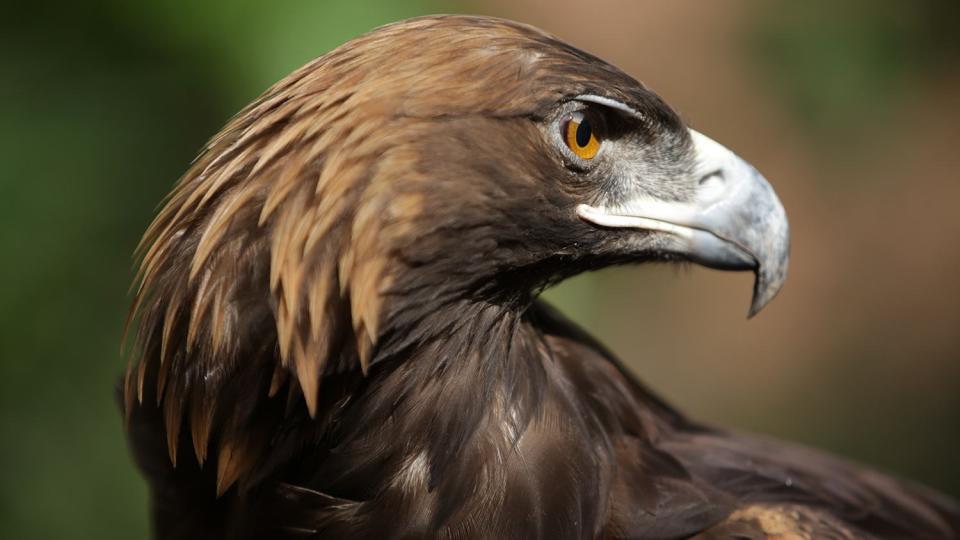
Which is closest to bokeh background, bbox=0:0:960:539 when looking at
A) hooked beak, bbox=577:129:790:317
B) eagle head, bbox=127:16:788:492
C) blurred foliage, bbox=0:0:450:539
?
blurred foliage, bbox=0:0:450:539

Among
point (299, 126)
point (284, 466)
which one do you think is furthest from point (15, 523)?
point (299, 126)

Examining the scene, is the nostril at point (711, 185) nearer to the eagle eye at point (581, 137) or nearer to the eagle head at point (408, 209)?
the eagle head at point (408, 209)

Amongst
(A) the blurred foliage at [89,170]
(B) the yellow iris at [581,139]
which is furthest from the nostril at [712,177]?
(A) the blurred foliage at [89,170]

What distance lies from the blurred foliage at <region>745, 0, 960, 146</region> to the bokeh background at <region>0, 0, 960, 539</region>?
13 mm

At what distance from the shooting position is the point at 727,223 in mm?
2186

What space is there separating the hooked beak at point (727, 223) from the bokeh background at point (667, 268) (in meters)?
1.93

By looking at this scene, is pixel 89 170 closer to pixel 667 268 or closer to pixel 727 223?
pixel 667 268

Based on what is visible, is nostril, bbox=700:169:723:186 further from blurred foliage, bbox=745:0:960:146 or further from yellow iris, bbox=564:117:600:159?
blurred foliage, bbox=745:0:960:146

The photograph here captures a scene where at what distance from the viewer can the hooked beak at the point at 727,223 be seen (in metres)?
2.18

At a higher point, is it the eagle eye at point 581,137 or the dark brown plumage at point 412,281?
the eagle eye at point 581,137

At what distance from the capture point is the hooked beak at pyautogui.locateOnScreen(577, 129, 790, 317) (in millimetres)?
2180

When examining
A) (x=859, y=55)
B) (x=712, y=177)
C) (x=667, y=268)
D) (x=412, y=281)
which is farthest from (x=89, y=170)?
(x=859, y=55)

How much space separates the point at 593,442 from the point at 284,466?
583mm

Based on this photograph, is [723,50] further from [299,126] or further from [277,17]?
[299,126]
